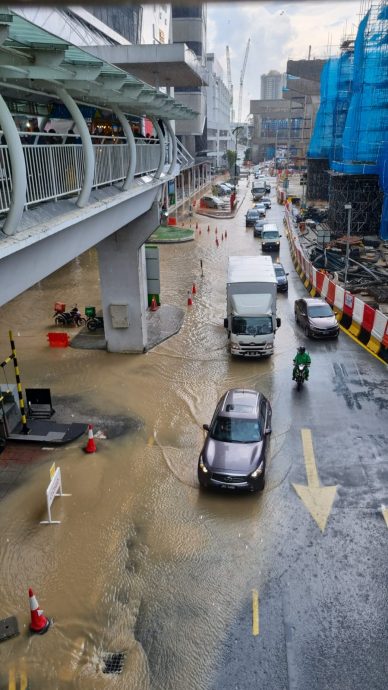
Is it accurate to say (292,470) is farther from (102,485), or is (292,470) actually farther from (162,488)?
(102,485)

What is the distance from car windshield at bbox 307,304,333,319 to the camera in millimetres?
20250

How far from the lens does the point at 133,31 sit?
3938 centimetres

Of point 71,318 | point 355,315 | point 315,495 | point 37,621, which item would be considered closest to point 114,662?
point 37,621

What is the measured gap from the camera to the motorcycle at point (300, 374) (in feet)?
50.9

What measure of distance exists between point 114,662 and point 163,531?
2787mm

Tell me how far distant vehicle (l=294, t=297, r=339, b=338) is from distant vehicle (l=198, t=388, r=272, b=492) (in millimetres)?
7636

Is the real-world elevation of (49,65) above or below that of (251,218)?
above

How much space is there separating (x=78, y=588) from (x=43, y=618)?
2.79 ft

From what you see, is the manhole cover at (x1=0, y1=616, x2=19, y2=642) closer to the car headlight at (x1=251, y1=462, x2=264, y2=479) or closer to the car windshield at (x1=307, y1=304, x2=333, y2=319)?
the car headlight at (x1=251, y1=462, x2=264, y2=479)

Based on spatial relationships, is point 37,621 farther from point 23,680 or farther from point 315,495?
point 315,495

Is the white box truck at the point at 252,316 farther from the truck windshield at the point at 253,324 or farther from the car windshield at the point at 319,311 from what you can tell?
the car windshield at the point at 319,311

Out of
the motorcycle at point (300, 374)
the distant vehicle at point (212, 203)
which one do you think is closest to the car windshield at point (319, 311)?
the motorcycle at point (300, 374)

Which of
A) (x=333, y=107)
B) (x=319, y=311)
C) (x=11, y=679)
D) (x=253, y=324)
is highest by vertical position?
(x=333, y=107)

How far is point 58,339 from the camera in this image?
63.0 ft
